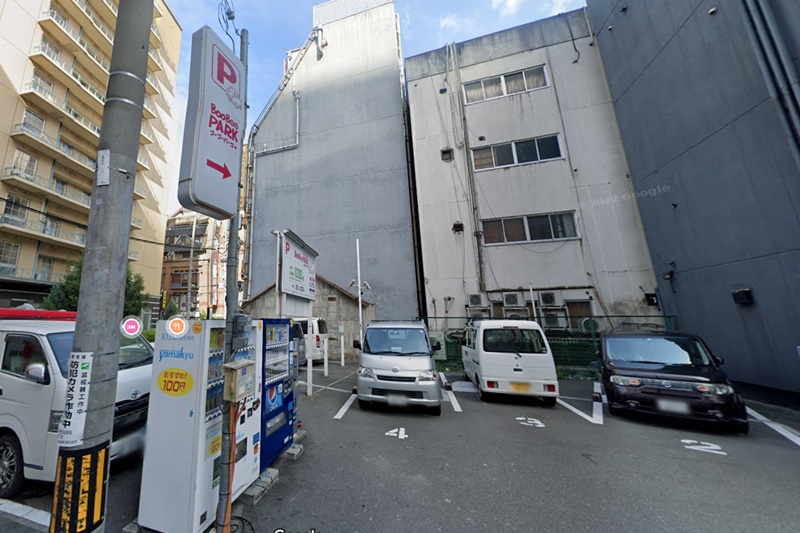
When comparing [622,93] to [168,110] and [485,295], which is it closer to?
[485,295]

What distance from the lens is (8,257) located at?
1468 cm

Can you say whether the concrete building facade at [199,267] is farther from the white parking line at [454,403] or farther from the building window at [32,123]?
the white parking line at [454,403]

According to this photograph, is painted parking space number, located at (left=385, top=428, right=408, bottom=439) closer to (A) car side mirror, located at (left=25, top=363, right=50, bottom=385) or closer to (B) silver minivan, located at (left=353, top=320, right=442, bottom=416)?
(B) silver minivan, located at (left=353, top=320, right=442, bottom=416)

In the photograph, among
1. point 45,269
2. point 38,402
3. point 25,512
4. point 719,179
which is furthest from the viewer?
point 45,269

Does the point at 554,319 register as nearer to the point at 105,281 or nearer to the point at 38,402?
the point at 105,281

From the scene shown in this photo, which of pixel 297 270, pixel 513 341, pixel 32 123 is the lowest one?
pixel 513 341

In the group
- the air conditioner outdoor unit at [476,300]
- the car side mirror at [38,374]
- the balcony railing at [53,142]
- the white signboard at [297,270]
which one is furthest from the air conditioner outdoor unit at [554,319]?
the balcony railing at [53,142]

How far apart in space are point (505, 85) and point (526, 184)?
5.05 metres

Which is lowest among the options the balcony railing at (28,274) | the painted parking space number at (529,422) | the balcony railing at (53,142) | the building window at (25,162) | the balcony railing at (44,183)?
the painted parking space number at (529,422)

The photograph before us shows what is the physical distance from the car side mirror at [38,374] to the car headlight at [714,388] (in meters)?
9.17

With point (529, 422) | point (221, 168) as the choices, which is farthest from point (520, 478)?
point (221, 168)

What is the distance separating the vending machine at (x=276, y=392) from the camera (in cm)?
331

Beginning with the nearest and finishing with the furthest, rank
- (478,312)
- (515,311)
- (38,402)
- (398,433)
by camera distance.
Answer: (38,402)
(398,433)
(515,311)
(478,312)

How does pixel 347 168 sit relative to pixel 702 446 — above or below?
above
